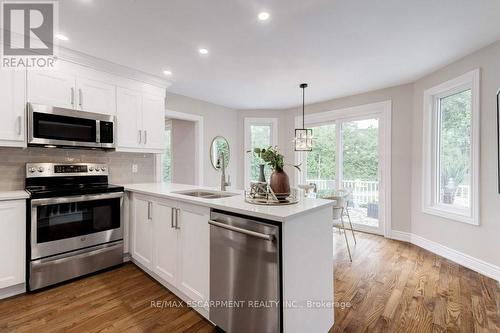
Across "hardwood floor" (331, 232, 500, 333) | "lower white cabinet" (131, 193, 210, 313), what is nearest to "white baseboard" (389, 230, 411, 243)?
"hardwood floor" (331, 232, 500, 333)

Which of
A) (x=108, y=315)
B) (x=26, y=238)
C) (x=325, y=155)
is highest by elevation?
(x=325, y=155)

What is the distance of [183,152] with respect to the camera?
4965 mm

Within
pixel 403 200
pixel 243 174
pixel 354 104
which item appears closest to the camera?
pixel 403 200

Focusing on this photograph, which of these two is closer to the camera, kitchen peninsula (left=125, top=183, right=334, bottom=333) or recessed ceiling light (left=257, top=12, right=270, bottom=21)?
kitchen peninsula (left=125, top=183, right=334, bottom=333)

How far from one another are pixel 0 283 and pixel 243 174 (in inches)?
156

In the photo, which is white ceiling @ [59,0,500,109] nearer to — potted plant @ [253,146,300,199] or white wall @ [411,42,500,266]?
white wall @ [411,42,500,266]

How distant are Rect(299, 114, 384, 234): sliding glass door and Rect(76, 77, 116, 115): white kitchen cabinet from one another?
331cm

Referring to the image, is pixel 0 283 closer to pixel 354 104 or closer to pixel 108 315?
pixel 108 315

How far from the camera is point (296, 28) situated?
2207mm

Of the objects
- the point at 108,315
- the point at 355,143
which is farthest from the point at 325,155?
the point at 108,315

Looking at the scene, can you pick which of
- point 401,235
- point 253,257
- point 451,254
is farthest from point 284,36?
point 401,235

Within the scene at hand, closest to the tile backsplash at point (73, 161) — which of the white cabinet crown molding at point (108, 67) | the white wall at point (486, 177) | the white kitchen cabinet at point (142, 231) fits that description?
the white kitchen cabinet at point (142, 231)

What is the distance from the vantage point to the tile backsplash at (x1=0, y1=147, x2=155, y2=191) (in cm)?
246

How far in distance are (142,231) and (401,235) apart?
386 cm
